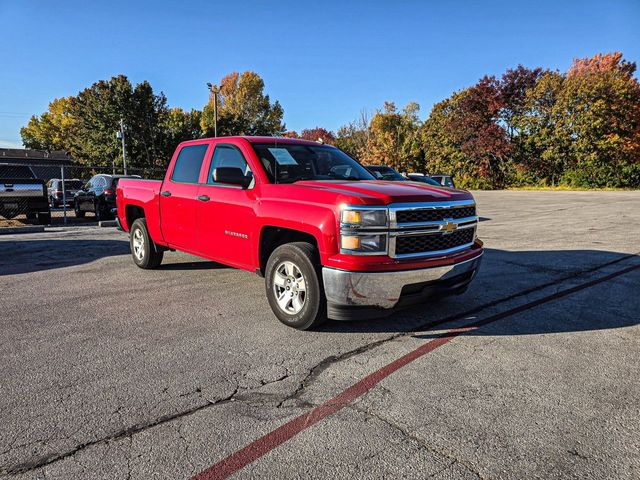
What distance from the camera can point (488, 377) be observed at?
10.6ft

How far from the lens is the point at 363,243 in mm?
3715

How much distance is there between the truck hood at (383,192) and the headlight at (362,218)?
0.25 ft

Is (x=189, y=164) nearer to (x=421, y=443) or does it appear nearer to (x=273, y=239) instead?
(x=273, y=239)

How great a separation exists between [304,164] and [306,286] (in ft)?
5.54

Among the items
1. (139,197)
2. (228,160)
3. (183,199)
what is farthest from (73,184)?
(228,160)

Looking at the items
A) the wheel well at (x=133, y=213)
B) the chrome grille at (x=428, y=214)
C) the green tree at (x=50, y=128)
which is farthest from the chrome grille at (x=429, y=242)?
the green tree at (x=50, y=128)

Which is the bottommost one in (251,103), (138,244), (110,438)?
(110,438)

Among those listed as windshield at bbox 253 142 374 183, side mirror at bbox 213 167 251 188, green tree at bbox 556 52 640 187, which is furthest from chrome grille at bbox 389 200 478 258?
green tree at bbox 556 52 640 187

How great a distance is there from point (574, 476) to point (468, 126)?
44611mm

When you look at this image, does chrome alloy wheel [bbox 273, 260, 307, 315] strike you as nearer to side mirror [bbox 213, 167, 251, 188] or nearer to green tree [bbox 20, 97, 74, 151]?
side mirror [bbox 213, 167, 251, 188]

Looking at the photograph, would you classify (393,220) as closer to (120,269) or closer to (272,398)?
(272,398)

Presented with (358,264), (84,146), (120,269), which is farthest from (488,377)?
(84,146)

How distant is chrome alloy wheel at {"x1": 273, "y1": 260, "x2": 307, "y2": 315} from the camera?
13.5ft

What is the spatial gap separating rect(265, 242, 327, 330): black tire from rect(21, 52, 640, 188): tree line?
4095cm
